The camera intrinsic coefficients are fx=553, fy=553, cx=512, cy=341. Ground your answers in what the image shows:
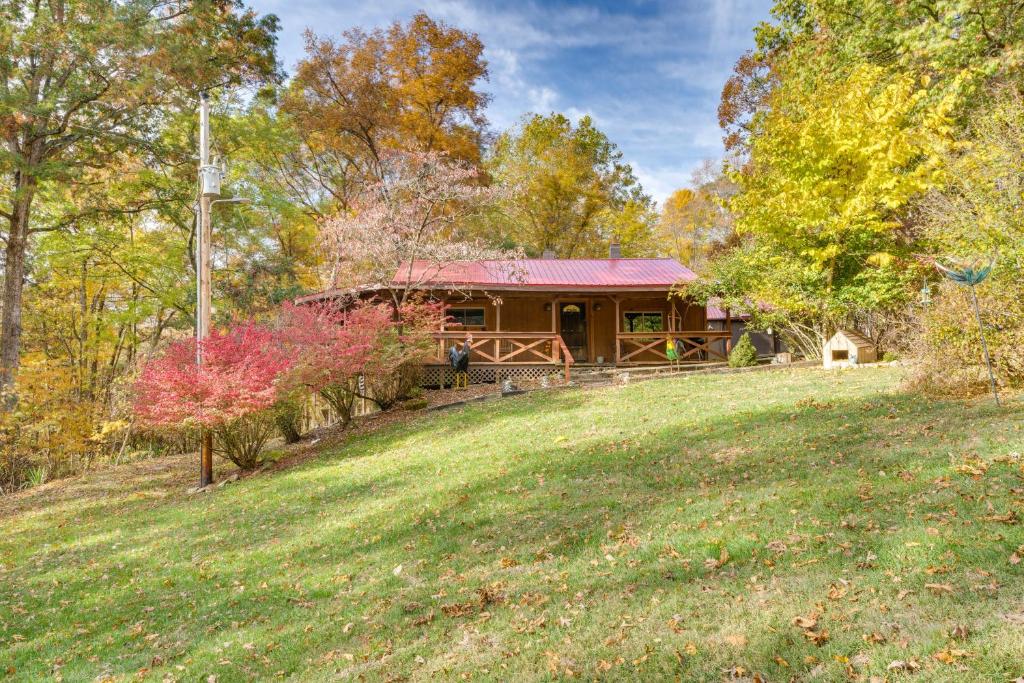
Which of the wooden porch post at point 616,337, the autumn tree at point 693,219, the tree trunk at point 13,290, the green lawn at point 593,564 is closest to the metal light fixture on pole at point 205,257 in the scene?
the green lawn at point 593,564

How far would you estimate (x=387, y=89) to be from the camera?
25938 millimetres

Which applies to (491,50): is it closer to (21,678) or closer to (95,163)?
(95,163)

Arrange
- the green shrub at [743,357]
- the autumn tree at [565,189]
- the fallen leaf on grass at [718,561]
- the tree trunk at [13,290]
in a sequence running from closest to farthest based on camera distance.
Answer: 1. the fallen leaf on grass at [718,561]
2. the tree trunk at [13,290]
3. the green shrub at [743,357]
4. the autumn tree at [565,189]

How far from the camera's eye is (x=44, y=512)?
33.8ft

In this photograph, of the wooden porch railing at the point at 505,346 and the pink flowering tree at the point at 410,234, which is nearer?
the pink flowering tree at the point at 410,234

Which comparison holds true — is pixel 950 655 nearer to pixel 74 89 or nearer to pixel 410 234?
pixel 410 234

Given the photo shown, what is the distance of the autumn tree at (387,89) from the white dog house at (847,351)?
18.1m

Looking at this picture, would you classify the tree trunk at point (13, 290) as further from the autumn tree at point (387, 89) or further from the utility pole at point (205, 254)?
the autumn tree at point (387, 89)

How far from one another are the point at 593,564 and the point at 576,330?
56.1ft

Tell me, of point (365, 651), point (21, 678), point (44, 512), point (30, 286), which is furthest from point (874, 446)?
point (30, 286)

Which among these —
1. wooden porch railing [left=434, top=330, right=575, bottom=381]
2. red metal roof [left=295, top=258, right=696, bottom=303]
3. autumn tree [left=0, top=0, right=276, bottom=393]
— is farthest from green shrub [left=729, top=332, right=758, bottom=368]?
autumn tree [left=0, top=0, right=276, bottom=393]

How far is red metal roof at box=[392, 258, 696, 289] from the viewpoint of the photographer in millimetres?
18578

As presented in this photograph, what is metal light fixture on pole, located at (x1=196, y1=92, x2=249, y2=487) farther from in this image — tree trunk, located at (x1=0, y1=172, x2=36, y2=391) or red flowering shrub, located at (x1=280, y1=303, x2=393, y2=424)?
tree trunk, located at (x1=0, y1=172, x2=36, y2=391)

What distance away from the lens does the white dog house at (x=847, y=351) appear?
524 inches
